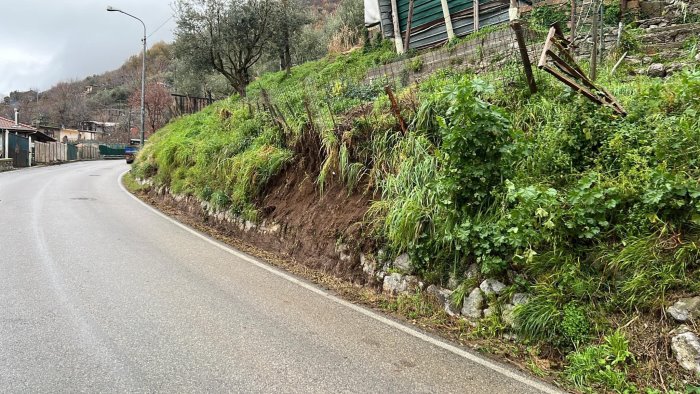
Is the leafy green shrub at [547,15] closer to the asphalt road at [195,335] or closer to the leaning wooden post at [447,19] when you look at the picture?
the leaning wooden post at [447,19]

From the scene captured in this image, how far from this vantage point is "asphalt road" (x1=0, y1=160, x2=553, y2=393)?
144 inches

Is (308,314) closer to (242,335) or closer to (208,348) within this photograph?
(242,335)

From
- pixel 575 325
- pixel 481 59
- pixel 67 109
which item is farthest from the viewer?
pixel 67 109

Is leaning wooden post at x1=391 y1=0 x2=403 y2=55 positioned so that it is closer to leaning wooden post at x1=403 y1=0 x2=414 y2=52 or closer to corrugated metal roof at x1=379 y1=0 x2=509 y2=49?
leaning wooden post at x1=403 y1=0 x2=414 y2=52

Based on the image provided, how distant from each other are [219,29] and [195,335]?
1781 centimetres

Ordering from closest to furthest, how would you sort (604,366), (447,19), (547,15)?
(604,366) → (547,15) → (447,19)

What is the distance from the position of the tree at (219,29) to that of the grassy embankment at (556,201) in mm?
13989

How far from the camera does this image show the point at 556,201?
14.5 ft

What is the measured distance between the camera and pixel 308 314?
5156mm

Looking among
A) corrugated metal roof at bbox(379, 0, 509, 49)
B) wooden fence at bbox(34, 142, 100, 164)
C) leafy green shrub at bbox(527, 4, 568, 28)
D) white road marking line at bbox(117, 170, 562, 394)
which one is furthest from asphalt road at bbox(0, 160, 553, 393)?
wooden fence at bbox(34, 142, 100, 164)

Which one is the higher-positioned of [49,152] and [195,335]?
[49,152]

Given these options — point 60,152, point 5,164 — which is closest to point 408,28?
point 5,164

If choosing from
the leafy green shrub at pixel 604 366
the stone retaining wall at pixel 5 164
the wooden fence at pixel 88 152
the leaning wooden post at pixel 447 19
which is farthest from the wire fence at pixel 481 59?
the wooden fence at pixel 88 152

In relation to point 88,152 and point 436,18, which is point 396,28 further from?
point 88,152
